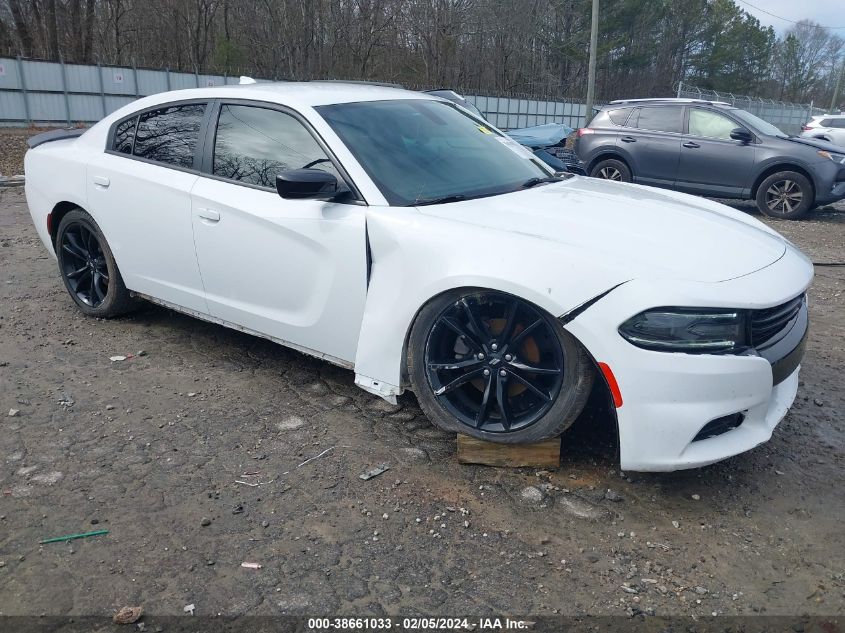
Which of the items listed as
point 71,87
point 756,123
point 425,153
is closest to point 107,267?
point 425,153

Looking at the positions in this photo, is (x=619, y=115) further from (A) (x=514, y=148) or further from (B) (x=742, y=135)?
(A) (x=514, y=148)

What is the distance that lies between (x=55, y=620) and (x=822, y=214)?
12031 millimetres

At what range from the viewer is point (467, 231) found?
9.94 ft

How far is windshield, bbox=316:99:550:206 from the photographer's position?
11.3ft

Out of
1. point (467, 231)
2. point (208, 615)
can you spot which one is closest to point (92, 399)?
point (208, 615)

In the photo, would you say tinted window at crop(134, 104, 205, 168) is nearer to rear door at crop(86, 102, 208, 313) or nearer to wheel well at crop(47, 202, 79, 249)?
rear door at crop(86, 102, 208, 313)

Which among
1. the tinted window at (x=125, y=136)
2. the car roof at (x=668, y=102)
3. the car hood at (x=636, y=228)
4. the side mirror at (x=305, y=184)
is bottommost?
the car hood at (x=636, y=228)

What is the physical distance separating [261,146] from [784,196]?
9096 mm

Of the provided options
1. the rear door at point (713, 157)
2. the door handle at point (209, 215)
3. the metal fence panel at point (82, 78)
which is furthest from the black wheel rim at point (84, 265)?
the metal fence panel at point (82, 78)

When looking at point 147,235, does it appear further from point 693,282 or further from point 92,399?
point 693,282

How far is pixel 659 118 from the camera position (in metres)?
11.4

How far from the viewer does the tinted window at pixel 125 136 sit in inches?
179

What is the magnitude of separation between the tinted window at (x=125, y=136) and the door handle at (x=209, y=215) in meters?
0.99

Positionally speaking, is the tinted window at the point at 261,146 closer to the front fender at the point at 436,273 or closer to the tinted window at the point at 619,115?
the front fender at the point at 436,273
